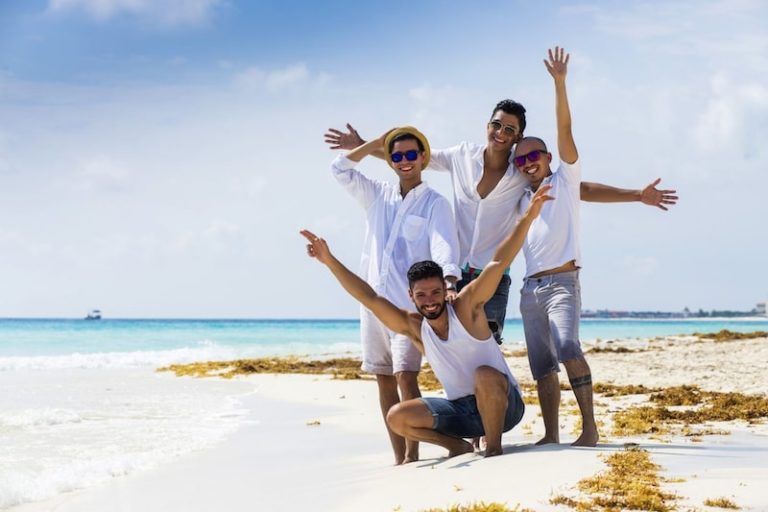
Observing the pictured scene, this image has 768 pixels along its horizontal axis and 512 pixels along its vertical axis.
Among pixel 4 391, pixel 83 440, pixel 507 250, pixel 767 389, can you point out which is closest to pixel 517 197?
pixel 507 250

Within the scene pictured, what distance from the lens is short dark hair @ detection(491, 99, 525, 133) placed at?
5.55 meters

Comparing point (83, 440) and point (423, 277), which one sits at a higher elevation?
point (423, 277)

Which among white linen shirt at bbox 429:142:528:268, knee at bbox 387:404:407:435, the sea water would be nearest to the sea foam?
the sea water

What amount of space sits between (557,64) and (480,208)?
115cm

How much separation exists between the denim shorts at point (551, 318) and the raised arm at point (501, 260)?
2.15 ft

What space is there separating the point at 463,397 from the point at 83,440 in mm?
4497

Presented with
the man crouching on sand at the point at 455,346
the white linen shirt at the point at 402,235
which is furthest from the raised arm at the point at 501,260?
the white linen shirt at the point at 402,235

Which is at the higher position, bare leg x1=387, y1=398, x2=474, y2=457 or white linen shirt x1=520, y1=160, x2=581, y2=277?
white linen shirt x1=520, y1=160, x2=581, y2=277

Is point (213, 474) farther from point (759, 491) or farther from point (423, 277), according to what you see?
point (759, 491)

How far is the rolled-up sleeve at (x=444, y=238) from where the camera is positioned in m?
5.09

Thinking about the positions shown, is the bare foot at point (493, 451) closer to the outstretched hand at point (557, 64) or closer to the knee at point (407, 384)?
the knee at point (407, 384)

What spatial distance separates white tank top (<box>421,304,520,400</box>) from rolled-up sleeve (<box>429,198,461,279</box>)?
0.87 ft

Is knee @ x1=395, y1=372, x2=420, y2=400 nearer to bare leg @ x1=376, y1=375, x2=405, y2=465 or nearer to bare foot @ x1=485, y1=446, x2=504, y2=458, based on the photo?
bare leg @ x1=376, y1=375, x2=405, y2=465

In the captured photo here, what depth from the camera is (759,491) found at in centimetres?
376
